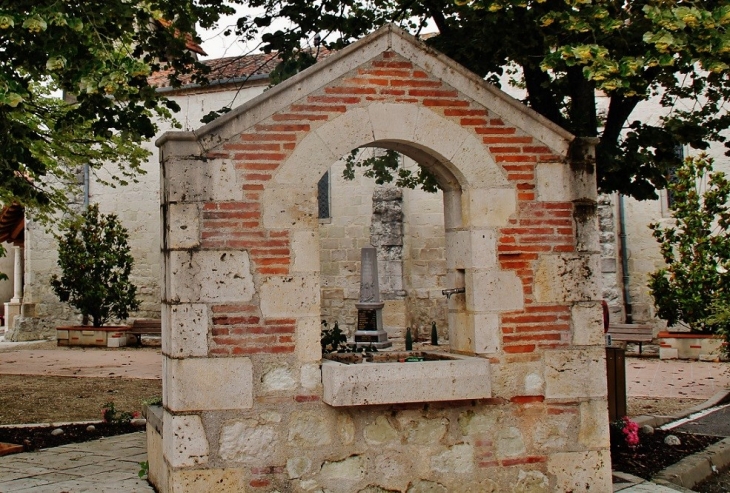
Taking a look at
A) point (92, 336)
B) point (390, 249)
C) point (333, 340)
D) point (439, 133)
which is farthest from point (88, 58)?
point (92, 336)

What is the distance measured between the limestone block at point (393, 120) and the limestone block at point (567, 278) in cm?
134

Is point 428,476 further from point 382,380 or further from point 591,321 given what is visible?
point 591,321

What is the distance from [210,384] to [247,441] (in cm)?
44

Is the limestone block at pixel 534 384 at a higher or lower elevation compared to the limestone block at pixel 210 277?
lower

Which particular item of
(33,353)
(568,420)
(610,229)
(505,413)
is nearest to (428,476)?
(505,413)

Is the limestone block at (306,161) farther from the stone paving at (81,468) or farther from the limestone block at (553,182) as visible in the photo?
the stone paving at (81,468)

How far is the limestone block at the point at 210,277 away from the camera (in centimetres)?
505

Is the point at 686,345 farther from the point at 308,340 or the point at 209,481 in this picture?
the point at 209,481

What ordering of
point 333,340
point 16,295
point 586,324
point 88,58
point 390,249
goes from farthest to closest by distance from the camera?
1. point 16,295
2. point 390,249
3. point 333,340
4. point 88,58
5. point 586,324

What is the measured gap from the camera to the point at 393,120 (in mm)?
5422

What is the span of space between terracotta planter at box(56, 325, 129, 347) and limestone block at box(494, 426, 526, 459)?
1486 cm

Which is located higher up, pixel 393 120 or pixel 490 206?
pixel 393 120

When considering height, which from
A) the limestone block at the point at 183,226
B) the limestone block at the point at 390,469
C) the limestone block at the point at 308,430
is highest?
the limestone block at the point at 183,226

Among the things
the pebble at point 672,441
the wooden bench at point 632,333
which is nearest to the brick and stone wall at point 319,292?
the pebble at point 672,441
